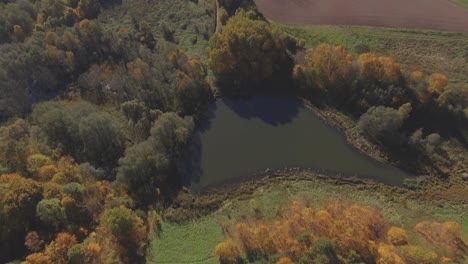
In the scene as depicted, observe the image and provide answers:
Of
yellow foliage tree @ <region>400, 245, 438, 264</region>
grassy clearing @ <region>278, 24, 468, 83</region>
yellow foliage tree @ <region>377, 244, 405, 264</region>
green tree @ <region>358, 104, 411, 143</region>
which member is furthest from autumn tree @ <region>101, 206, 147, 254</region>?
grassy clearing @ <region>278, 24, 468, 83</region>

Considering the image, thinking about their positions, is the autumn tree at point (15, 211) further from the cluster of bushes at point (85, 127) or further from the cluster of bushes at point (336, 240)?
the cluster of bushes at point (336, 240)

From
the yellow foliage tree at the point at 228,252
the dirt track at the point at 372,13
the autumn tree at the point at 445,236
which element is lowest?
the yellow foliage tree at the point at 228,252

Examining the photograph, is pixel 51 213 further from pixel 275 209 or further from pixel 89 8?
pixel 89 8

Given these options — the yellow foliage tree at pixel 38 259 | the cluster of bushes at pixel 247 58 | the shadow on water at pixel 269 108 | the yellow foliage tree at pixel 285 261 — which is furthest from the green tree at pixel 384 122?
the yellow foliage tree at pixel 38 259

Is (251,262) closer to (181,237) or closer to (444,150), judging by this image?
(181,237)

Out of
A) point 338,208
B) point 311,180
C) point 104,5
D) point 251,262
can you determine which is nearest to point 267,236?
point 251,262

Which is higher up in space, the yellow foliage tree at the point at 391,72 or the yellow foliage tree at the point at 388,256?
the yellow foliage tree at the point at 391,72

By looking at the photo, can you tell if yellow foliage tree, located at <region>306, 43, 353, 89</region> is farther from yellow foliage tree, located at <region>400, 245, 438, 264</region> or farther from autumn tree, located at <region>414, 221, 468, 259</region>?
yellow foliage tree, located at <region>400, 245, 438, 264</region>

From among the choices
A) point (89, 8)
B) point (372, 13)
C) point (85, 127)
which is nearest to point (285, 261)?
point (85, 127)
